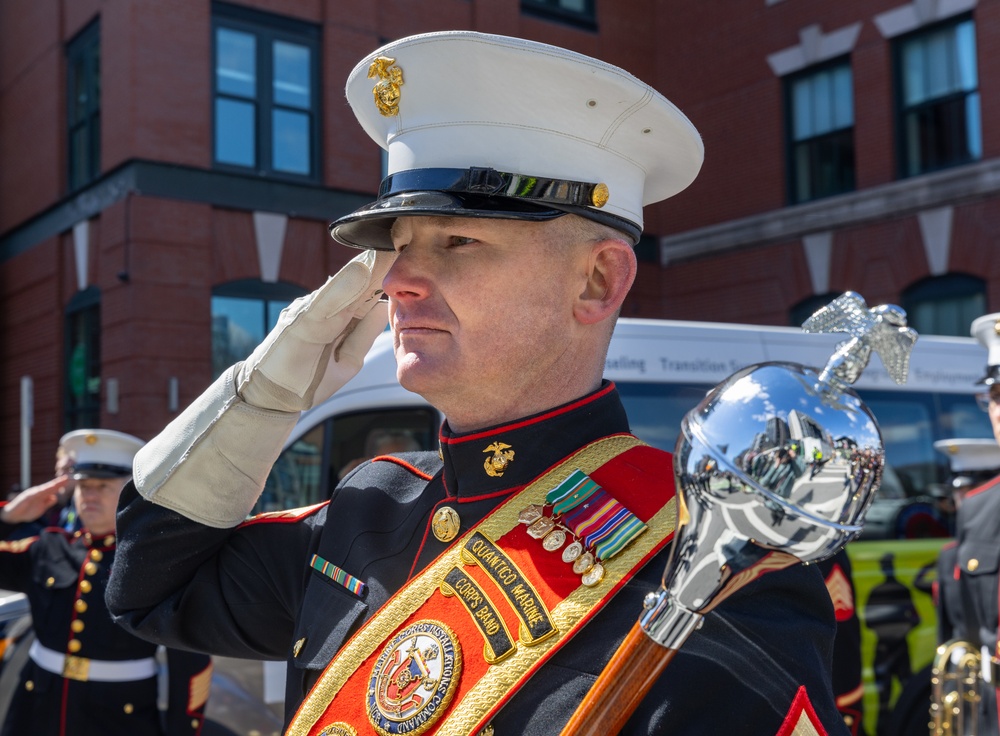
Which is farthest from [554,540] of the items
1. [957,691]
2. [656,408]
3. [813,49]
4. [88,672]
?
[813,49]

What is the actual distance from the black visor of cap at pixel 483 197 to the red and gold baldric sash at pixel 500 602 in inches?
15.6

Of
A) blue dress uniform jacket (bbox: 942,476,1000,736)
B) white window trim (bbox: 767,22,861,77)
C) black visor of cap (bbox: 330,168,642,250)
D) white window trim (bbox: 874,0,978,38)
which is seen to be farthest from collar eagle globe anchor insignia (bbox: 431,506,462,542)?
white window trim (bbox: 767,22,861,77)

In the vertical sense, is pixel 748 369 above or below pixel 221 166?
below

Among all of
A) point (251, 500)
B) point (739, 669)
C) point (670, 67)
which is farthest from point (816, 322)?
point (670, 67)

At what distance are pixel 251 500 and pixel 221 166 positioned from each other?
33.5ft

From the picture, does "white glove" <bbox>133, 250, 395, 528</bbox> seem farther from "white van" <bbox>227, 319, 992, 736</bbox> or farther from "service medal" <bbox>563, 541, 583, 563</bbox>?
"white van" <bbox>227, 319, 992, 736</bbox>

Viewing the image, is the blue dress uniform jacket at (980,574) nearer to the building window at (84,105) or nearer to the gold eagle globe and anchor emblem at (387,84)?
the gold eagle globe and anchor emblem at (387,84)

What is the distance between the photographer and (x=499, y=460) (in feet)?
5.47

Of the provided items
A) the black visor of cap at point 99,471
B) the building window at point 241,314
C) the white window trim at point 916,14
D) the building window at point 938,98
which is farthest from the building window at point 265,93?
the black visor of cap at point 99,471

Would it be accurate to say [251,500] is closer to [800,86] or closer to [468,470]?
[468,470]

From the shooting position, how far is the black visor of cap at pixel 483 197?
5.05 feet

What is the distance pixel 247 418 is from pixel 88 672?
291cm

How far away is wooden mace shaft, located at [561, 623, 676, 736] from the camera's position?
1061 millimetres

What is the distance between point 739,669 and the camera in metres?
1.22
